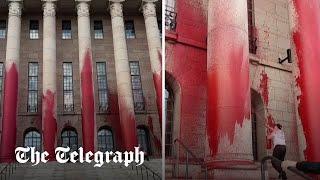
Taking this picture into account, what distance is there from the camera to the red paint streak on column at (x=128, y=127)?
3.22 metres

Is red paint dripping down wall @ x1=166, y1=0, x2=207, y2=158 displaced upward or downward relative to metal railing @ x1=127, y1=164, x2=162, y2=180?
upward

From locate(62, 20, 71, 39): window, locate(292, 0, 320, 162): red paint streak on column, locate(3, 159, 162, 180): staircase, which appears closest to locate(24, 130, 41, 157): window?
locate(3, 159, 162, 180): staircase

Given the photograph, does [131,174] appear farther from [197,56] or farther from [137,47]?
[197,56]

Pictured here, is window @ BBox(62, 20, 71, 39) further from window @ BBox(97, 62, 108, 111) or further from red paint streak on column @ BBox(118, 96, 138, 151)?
red paint streak on column @ BBox(118, 96, 138, 151)

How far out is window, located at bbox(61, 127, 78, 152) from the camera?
11.0ft

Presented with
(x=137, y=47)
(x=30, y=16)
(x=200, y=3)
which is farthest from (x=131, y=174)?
(x=200, y=3)

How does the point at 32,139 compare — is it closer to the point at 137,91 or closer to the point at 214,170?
Result: the point at 137,91

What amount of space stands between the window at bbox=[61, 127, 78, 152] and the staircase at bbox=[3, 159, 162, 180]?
0.38 metres

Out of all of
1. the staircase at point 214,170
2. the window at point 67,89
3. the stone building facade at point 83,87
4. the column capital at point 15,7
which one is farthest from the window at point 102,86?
the column capital at point 15,7

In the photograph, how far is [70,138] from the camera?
368cm

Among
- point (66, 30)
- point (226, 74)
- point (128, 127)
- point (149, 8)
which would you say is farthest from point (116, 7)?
point (66, 30)

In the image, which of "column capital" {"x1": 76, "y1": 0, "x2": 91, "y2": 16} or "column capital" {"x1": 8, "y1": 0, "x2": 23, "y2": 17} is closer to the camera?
"column capital" {"x1": 8, "y1": 0, "x2": 23, "y2": 17}

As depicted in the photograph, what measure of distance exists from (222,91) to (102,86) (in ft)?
3.13

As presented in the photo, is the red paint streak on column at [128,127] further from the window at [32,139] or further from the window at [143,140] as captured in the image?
the window at [32,139]
